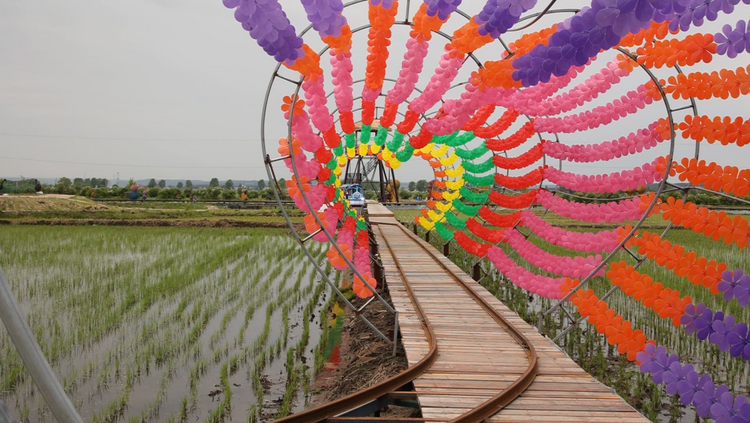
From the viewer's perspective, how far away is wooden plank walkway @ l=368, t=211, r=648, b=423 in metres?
3.90

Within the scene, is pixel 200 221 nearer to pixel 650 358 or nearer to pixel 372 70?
pixel 372 70

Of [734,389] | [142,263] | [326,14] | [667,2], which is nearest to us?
[667,2]

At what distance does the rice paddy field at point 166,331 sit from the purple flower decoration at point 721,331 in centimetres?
398

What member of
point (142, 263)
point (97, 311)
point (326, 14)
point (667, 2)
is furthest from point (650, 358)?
point (142, 263)

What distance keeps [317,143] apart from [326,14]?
1931 mm

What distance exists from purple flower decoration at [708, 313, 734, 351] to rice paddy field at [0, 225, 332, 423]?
398cm

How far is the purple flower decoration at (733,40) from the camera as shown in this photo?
3.38m

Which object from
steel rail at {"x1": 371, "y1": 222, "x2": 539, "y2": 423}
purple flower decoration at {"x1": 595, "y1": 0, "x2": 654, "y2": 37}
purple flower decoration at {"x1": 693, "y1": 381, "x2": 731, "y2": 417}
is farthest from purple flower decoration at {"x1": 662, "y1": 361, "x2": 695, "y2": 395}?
purple flower decoration at {"x1": 595, "y1": 0, "x2": 654, "y2": 37}

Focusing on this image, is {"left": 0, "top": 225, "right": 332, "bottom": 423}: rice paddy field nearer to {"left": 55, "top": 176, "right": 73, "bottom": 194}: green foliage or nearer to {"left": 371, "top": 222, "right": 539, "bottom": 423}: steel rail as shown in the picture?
{"left": 371, "top": 222, "right": 539, "bottom": 423}: steel rail

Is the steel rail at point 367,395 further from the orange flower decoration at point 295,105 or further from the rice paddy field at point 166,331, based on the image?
the orange flower decoration at point 295,105

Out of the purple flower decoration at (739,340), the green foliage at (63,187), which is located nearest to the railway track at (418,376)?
the purple flower decoration at (739,340)

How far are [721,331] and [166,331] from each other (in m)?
7.12

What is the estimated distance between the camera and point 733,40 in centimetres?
344

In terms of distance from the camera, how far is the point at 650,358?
336 cm
